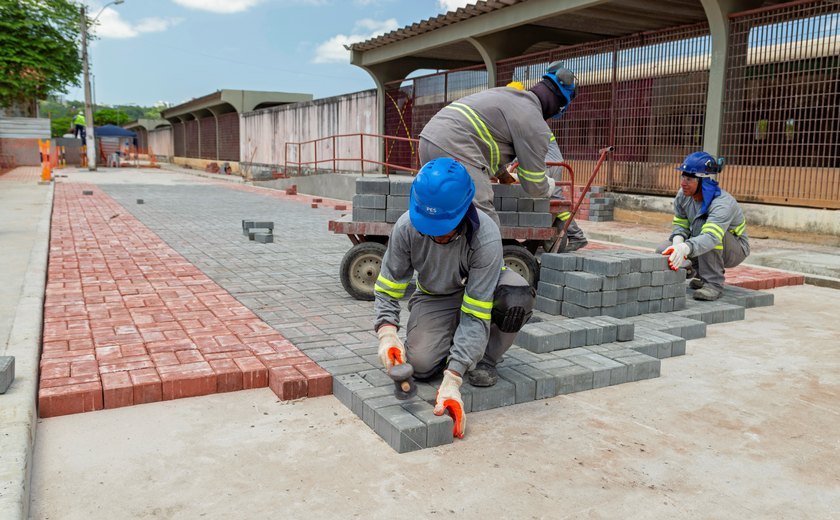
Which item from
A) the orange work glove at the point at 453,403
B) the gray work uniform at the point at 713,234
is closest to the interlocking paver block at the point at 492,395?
the orange work glove at the point at 453,403

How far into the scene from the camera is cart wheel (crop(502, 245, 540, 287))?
6.05m

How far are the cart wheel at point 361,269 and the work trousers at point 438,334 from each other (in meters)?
2.09

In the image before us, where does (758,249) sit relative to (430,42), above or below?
below

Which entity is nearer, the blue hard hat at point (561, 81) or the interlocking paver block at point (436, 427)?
the interlocking paver block at point (436, 427)

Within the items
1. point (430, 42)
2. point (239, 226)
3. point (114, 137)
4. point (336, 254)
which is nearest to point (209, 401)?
point (336, 254)

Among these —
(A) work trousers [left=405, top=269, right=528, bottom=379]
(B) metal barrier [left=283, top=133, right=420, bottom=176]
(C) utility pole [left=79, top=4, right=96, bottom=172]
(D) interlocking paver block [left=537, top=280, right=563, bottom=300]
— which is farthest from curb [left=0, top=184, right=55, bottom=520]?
(C) utility pole [left=79, top=4, right=96, bottom=172]

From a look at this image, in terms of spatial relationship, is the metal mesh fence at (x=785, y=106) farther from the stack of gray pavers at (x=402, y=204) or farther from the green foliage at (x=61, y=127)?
the green foliage at (x=61, y=127)

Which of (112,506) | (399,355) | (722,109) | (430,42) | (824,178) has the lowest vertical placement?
(112,506)

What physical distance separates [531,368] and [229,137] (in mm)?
31831

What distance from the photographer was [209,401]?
365cm

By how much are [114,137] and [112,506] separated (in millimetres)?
46470

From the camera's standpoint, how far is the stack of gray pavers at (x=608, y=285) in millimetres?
5121

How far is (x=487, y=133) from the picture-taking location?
5.08 m

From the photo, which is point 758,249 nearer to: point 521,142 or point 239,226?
point 521,142
